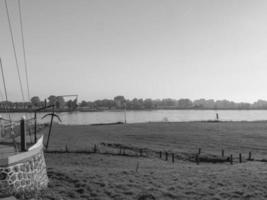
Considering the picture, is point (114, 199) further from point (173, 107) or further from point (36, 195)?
point (173, 107)

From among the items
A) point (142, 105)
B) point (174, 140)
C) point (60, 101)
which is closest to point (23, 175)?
point (60, 101)

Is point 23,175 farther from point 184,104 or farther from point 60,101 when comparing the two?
point 184,104

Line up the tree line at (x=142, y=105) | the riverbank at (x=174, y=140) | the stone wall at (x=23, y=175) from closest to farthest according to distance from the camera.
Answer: the stone wall at (x=23, y=175) < the riverbank at (x=174, y=140) < the tree line at (x=142, y=105)

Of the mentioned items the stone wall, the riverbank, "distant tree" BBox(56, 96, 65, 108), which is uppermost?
"distant tree" BBox(56, 96, 65, 108)

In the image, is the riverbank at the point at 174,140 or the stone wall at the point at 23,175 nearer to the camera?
the stone wall at the point at 23,175

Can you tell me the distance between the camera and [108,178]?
7051 mm

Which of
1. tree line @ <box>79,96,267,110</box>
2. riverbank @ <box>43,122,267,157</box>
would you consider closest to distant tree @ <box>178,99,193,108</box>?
tree line @ <box>79,96,267,110</box>

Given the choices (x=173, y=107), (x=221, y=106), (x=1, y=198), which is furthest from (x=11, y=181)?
(x=221, y=106)

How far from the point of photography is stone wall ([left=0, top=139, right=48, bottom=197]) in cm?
485

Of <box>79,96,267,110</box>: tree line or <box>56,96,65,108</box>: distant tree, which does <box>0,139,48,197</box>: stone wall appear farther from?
<box>79,96,267,110</box>: tree line

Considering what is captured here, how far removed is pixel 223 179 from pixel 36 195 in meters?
5.00

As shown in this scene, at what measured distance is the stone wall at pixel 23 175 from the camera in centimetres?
485

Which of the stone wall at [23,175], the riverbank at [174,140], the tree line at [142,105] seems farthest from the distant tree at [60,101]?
the tree line at [142,105]

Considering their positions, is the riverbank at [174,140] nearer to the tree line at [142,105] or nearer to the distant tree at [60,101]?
the distant tree at [60,101]
